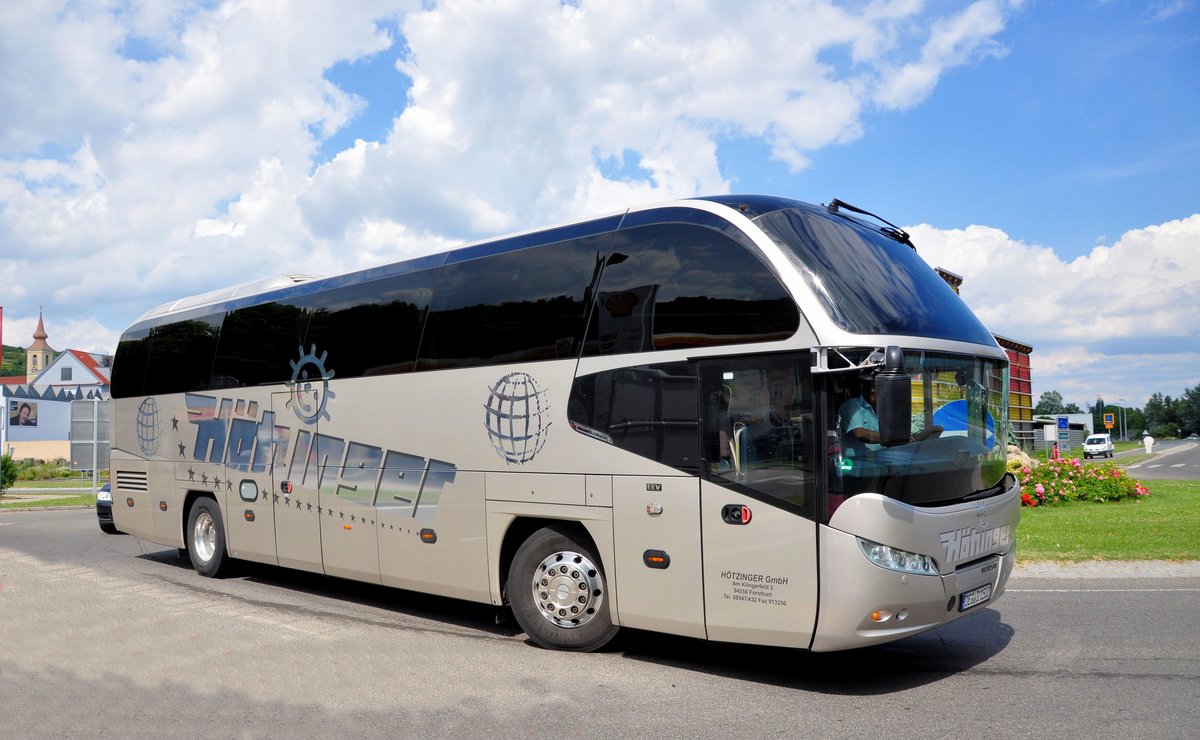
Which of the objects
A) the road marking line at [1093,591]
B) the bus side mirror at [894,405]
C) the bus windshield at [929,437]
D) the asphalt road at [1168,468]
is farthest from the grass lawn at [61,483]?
the asphalt road at [1168,468]

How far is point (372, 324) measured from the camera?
31.8 feet

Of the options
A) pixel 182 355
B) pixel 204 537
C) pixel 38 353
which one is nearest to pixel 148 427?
pixel 182 355

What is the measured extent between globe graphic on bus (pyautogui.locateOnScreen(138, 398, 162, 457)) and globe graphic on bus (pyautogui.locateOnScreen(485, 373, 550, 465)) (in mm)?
7033

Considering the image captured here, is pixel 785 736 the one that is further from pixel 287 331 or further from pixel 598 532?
pixel 287 331

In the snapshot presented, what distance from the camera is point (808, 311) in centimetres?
616

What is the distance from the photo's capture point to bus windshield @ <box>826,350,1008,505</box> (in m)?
5.98

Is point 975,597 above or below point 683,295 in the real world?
below

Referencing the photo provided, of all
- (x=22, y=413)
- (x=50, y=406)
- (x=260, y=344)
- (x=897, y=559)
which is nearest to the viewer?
(x=897, y=559)

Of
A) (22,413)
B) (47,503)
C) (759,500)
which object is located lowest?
(47,503)

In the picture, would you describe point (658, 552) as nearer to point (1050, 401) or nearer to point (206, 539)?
point (206, 539)

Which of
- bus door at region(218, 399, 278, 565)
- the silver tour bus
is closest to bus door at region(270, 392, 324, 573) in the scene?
the silver tour bus

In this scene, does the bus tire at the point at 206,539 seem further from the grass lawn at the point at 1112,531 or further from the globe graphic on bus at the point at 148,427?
the grass lawn at the point at 1112,531

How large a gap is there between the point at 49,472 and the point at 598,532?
57.3m

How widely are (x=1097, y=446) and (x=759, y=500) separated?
229 ft
